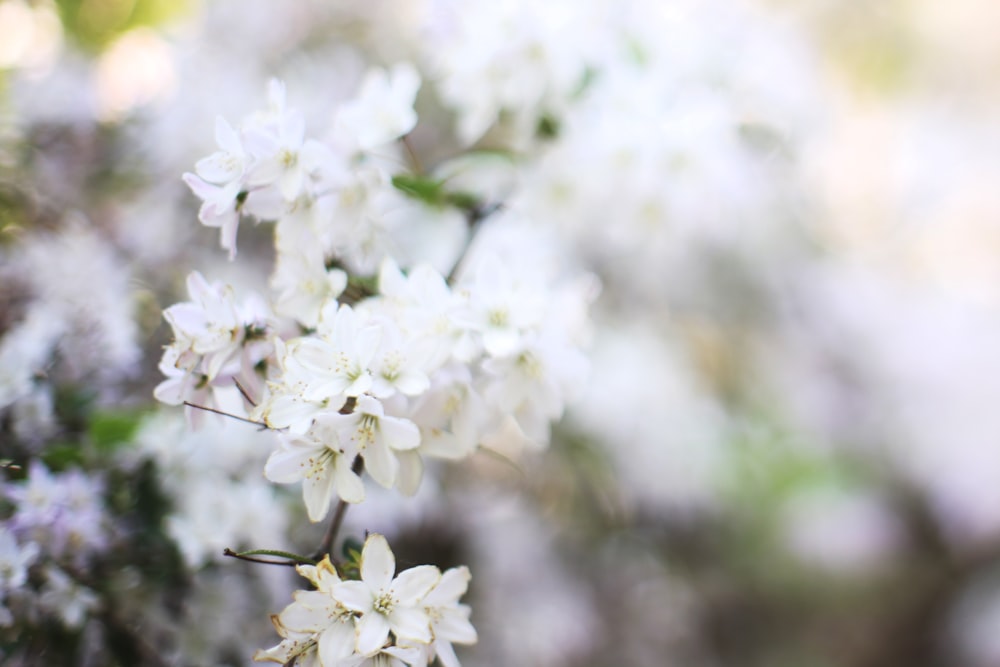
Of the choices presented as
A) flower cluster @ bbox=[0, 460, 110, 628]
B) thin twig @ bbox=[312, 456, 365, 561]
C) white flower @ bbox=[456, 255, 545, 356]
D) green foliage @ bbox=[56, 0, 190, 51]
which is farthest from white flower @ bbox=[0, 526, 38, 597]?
green foliage @ bbox=[56, 0, 190, 51]

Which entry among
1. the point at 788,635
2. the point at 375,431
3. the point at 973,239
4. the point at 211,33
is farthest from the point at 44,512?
the point at 973,239

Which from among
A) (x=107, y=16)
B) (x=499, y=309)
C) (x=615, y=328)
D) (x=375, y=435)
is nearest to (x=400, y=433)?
(x=375, y=435)

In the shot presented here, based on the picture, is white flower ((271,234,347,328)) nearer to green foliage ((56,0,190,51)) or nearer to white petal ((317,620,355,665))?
white petal ((317,620,355,665))

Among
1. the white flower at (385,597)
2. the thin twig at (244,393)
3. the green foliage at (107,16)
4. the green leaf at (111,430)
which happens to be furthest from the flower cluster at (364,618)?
the green foliage at (107,16)

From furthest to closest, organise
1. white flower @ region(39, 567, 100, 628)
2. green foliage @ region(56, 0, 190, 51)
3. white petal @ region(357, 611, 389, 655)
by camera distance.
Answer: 1. green foliage @ region(56, 0, 190, 51)
2. white flower @ region(39, 567, 100, 628)
3. white petal @ region(357, 611, 389, 655)

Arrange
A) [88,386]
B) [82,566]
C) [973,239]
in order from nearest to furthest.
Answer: [82,566], [88,386], [973,239]

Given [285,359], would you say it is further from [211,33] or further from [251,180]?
[211,33]
